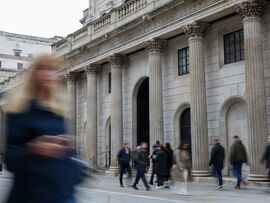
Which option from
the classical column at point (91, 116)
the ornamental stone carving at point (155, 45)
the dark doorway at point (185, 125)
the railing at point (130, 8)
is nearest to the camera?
the dark doorway at point (185, 125)

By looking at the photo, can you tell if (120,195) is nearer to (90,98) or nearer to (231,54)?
(231,54)

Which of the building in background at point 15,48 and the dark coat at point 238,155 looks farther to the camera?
the building in background at point 15,48

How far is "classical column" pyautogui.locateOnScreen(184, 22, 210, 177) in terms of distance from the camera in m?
20.4

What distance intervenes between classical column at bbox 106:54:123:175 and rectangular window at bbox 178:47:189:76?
4700 millimetres

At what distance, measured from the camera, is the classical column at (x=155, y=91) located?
76.8 ft

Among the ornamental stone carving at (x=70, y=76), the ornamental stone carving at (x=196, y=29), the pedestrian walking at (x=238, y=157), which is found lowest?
the pedestrian walking at (x=238, y=157)

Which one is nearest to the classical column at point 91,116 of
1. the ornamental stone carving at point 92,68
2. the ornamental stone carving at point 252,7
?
the ornamental stone carving at point 92,68

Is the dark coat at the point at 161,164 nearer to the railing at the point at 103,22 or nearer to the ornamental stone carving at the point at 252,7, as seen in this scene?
the ornamental stone carving at the point at 252,7

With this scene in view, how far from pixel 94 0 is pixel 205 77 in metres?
19.1

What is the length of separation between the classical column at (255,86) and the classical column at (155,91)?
20.7ft

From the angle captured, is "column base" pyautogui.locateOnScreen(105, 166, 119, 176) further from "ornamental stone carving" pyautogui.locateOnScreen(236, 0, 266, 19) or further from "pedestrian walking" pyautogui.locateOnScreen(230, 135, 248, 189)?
"ornamental stone carving" pyautogui.locateOnScreen(236, 0, 266, 19)

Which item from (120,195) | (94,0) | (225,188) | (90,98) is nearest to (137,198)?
(120,195)

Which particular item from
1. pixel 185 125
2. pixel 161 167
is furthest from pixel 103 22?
pixel 161 167

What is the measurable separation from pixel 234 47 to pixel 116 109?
9.02 metres
